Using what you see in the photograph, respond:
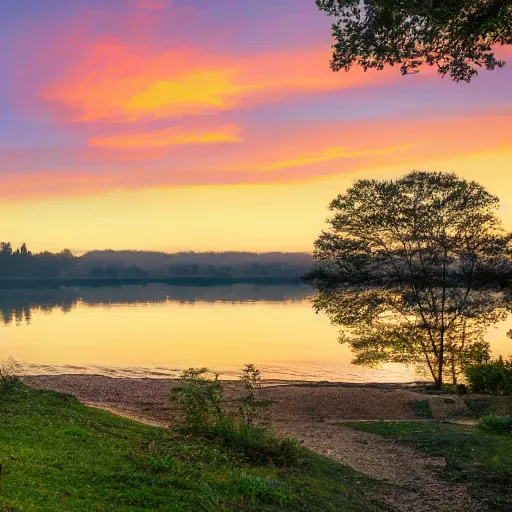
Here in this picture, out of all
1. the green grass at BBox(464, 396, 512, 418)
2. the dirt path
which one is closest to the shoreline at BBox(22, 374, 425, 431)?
the dirt path

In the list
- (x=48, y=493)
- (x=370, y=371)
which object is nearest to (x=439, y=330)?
(x=370, y=371)

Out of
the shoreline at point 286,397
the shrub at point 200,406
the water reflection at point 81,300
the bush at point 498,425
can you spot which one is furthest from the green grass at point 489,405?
the water reflection at point 81,300

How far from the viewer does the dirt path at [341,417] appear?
37.5 feet

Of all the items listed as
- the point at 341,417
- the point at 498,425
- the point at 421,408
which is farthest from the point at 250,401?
the point at 421,408

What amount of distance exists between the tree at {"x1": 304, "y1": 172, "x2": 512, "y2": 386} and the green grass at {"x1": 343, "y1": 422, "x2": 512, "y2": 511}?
9.35 meters

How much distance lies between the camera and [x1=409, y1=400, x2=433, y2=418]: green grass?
21.0 meters

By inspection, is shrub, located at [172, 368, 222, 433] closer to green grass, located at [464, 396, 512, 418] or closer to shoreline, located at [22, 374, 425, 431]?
shoreline, located at [22, 374, 425, 431]

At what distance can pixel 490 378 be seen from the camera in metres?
25.0

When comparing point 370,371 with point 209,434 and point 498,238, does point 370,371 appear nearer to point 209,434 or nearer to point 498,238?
point 498,238

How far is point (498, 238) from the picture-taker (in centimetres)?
2669

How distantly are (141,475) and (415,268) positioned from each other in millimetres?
20875

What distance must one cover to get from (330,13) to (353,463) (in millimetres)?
10191

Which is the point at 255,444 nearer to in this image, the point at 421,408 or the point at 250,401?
the point at 250,401

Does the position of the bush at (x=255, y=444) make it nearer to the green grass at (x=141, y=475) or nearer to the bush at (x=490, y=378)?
the green grass at (x=141, y=475)
